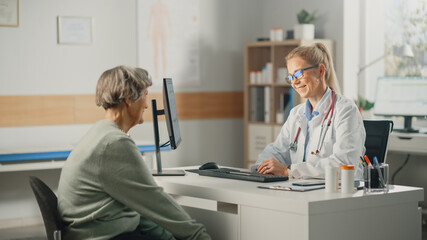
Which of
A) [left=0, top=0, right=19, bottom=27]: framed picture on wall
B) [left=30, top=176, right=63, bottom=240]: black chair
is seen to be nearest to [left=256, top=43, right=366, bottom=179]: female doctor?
[left=30, top=176, right=63, bottom=240]: black chair

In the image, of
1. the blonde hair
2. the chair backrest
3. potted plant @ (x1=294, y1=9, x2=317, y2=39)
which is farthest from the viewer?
potted plant @ (x1=294, y1=9, x2=317, y2=39)

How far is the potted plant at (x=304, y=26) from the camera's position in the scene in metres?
6.03

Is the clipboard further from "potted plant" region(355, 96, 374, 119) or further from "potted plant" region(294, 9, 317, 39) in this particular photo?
"potted plant" region(294, 9, 317, 39)

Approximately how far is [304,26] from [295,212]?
377 cm

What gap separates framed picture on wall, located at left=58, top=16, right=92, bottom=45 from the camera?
5582 mm

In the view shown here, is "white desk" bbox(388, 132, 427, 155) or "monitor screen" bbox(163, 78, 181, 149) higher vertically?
"monitor screen" bbox(163, 78, 181, 149)

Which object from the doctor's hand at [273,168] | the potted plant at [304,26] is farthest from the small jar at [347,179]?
the potted plant at [304,26]

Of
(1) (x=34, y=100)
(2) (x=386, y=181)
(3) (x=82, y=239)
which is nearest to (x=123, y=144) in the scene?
(3) (x=82, y=239)

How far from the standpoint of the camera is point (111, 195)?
Answer: 2.46m

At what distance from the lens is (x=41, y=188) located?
2473 millimetres

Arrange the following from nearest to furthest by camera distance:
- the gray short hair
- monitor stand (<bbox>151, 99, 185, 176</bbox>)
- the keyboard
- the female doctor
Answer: the gray short hair → the keyboard → the female doctor → monitor stand (<bbox>151, 99, 185, 176</bbox>)

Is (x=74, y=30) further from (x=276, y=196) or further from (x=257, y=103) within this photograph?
(x=276, y=196)

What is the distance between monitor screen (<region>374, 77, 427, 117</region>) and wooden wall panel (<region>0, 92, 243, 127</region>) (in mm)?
1747

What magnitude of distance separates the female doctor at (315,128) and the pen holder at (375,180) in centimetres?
27
